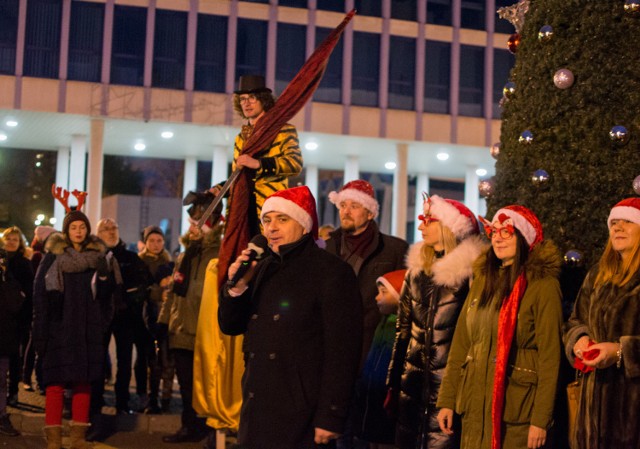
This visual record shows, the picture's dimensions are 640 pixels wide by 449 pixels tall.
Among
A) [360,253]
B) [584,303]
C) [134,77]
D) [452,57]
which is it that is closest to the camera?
[584,303]

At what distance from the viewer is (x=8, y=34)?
1228 inches

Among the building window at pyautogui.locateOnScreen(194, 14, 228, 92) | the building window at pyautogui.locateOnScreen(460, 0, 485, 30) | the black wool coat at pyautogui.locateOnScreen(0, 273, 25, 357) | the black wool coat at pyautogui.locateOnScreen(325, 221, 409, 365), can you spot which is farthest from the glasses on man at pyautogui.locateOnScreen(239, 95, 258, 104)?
the building window at pyautogui.locateOnScreen(460, 0, 485, 30)

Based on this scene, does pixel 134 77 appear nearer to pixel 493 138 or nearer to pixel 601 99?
pixel 493 138

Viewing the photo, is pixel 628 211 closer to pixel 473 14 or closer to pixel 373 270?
pixel 373 270

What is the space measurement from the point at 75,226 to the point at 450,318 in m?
4.03

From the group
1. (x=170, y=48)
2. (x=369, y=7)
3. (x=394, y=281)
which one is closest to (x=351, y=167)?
(x=369, y=7)

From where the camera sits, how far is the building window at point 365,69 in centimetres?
3397

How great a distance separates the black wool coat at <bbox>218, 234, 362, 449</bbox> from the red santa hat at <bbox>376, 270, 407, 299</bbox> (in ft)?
5.97

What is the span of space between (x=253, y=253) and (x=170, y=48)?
2881 cm

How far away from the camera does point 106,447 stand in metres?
8.86

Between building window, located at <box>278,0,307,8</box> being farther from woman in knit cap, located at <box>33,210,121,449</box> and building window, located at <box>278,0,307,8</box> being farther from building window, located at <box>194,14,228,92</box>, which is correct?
woman in knit cap, located at <box>33,210,121,449</box>

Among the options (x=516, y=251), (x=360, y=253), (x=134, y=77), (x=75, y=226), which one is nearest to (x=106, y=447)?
(x=75, y=226)

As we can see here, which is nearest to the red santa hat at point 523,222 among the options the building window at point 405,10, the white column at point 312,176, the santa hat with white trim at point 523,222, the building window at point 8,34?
the santa hat with white trim at point 523,222

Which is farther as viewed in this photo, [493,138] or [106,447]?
[493,138]
